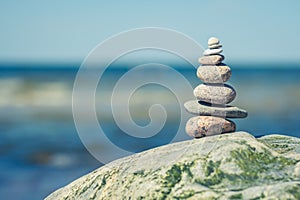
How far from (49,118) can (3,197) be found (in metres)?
15.5

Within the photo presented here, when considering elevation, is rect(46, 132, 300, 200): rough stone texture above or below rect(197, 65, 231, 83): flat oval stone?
below

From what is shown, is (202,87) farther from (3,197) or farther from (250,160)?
(3,197)

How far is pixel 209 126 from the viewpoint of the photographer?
5828 mm

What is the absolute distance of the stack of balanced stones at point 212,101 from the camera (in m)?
5.86

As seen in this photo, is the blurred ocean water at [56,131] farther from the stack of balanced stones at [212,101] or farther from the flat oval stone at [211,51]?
the flat oval stone at [211,51]

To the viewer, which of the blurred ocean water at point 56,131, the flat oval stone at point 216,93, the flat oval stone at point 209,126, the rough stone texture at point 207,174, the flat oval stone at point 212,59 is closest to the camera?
the rough stone texture at point 207,174

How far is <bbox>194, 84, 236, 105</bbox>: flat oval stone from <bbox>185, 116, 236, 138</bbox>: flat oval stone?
0.87 feet

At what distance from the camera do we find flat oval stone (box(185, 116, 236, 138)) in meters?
5.83

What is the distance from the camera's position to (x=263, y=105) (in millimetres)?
32406

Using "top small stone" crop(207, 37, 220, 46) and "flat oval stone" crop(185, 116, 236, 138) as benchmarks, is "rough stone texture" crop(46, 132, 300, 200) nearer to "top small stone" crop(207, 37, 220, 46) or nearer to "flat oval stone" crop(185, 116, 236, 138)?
"flat oval stone" crop(185, 116, 236, 138)

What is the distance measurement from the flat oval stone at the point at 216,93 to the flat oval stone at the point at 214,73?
0.27 ft

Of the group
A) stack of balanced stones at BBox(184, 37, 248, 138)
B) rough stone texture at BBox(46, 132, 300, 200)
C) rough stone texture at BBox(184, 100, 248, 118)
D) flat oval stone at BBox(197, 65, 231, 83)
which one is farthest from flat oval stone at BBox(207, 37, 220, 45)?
rough stone texture at BBox(46, 132, 300, 200)

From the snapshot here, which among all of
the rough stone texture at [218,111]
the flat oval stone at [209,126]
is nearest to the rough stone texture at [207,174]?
the flat oval stone at [209,126]

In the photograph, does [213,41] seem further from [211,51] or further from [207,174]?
[207,174]
